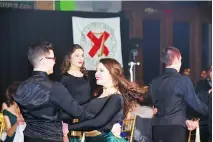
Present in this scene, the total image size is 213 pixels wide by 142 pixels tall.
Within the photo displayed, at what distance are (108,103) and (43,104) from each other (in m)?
0.43

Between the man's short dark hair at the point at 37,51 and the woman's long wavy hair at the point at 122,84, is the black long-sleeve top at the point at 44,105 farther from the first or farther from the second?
the woman's long wavy hair at the point at 122,84

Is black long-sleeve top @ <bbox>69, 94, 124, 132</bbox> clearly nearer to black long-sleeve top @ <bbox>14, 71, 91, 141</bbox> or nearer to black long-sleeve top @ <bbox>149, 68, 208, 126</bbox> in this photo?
black long-sleeve top @ <bbox>14, 71, 91, 141</bbox>

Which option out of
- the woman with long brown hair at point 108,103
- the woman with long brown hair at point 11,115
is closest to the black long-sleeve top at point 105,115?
the woman with long brown hair at point 108,103

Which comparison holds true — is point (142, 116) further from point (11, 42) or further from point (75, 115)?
point (11, 42)

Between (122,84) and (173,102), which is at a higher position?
(122,84)

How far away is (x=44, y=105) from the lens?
10.1ft

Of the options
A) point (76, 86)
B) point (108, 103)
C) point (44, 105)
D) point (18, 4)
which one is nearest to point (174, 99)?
point (108, 103)

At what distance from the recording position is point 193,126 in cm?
396

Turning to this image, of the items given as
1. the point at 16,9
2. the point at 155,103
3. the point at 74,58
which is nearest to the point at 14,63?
the point at 16,9

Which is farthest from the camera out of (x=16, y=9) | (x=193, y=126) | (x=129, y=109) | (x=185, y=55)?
(x=185, y=55)

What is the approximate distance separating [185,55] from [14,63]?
2.76 metres

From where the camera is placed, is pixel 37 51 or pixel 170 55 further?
pixel 170 55

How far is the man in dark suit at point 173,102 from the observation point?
3.78 meters

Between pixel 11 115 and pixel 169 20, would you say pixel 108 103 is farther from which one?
pixel 169 20
